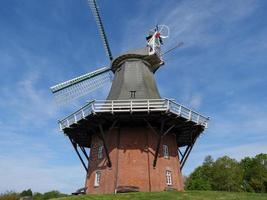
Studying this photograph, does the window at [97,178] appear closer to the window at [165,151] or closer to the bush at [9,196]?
the window at [165,151]

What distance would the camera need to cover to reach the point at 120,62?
2595 cm

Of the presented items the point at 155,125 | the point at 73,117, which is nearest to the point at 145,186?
the point at 155,125

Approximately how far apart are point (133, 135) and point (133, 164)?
198 cm

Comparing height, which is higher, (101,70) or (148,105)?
(101,70)

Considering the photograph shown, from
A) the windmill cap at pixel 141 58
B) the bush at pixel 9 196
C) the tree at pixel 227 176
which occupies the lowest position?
the bush at pixel 9 196

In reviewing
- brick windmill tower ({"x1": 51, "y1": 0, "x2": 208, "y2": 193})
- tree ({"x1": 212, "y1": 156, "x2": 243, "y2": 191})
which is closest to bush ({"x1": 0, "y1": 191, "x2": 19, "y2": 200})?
brick windmill tower ({"x1": 51, "y1": 0, "x2": 208, "y2": 193})

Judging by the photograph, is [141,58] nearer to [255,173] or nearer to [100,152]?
[100,152]

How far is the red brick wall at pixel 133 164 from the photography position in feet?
66.7

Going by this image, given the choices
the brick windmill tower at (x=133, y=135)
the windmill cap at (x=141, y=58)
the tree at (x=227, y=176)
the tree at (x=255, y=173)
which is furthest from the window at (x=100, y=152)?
the tree at (x=255, y=173)

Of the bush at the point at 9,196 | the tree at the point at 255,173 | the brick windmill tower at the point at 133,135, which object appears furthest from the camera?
the tree at the point at 255,173

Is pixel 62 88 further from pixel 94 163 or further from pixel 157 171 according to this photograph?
pixel 157 171

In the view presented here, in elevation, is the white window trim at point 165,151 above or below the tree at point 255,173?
below

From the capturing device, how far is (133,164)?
2072 cm

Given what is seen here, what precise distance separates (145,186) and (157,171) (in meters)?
1.25
